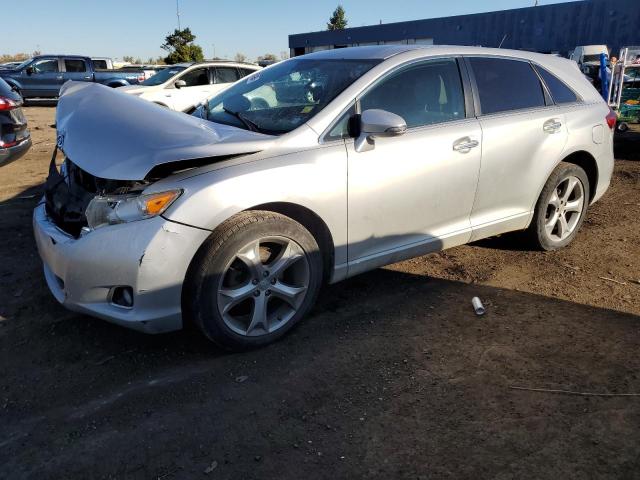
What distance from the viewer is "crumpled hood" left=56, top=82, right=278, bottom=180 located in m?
2.72

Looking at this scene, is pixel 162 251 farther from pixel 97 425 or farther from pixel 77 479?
pixel 77 479

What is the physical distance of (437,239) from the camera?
3.79m

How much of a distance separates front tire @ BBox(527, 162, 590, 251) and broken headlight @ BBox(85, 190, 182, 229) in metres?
3.04

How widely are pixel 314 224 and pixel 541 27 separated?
→ 35.0 metres

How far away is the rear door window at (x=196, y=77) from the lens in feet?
39.9

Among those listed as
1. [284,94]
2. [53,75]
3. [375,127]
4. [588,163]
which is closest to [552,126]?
[588,163]

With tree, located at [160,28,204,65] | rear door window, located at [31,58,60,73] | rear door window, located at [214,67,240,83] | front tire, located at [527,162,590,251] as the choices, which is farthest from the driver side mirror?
tree, located at [160,28,204,65]

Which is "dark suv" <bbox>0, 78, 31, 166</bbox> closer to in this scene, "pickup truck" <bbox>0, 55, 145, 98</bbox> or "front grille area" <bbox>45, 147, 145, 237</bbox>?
"front grille area" <bbox>45, 147, 145, 237</bbox>

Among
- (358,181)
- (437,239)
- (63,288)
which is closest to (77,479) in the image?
(63,288)

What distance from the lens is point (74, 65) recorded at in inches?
803

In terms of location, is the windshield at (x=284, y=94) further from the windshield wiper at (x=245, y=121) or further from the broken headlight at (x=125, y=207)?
the broken headlight at (x=125, y=207)

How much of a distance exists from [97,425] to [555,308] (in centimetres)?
291

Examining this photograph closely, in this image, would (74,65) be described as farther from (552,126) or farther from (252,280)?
(252,280)

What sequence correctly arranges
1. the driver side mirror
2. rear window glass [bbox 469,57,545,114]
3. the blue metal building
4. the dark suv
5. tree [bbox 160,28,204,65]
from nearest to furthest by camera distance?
the driver side mirror → rear window glass [bbox 469,57,545,114] → the dark suv → the blue metal building → tree [bbox 160,28,204,65]
